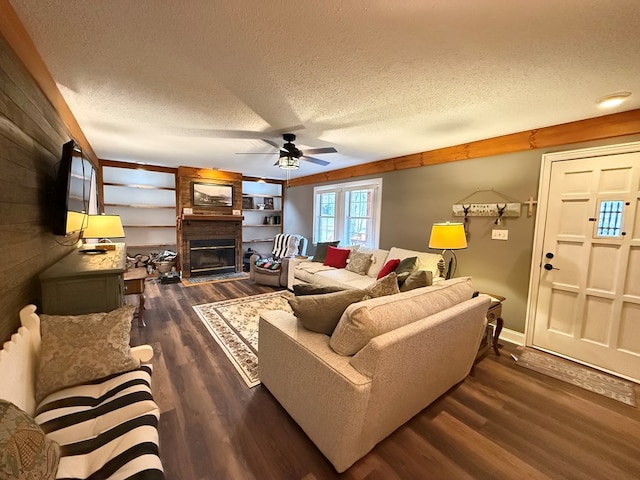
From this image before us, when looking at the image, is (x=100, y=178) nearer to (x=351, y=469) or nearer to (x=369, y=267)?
(x=369, y=267)

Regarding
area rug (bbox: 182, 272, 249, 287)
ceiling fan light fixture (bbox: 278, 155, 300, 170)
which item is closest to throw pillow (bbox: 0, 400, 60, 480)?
ceiling fan light fixture (bbox: 278, 155, 300, 170)

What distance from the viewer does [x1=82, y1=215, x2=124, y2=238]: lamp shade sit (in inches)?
111

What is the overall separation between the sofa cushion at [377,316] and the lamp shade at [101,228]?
2737mm

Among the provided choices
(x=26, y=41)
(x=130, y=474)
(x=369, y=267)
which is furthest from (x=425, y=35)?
(x=369, y=267)

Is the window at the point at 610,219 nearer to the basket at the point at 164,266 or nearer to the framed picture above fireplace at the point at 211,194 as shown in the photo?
the framed picture above fireplace at the point at 211,194

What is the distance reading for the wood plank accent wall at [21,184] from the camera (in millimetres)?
1258

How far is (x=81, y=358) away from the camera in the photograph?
141 centimetres

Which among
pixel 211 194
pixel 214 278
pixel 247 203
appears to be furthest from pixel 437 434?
pixel 247 203

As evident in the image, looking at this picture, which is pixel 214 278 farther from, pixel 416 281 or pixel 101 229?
pixel 416 281

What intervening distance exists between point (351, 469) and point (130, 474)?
1086mm

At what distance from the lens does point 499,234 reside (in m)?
3.09

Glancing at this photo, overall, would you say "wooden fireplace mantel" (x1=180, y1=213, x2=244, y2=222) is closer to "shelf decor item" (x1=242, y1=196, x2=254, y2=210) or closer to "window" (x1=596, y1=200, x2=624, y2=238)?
"shelf decor item" (x1=242, y1=196, x2=254, y2=210)

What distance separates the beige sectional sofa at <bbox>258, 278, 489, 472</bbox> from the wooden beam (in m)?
2.09

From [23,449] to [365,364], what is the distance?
4.22ft
